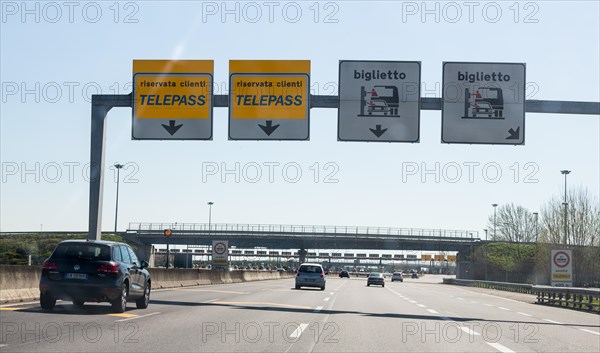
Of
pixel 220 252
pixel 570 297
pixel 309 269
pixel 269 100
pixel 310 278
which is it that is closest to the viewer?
pixel 269 100

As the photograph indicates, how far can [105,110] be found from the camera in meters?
27.4

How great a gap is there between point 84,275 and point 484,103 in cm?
1402

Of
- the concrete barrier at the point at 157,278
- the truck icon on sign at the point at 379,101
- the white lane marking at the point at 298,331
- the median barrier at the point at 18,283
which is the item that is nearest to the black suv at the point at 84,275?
the median barrier at the point at 18,283

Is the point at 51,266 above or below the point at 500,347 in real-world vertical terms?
above

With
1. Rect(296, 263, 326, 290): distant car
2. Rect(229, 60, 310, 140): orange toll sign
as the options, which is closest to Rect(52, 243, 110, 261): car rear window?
Rect(229, 60, 310, 140): orange toll sign

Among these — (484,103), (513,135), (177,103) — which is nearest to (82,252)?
(177,103)

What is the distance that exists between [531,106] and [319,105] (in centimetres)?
707

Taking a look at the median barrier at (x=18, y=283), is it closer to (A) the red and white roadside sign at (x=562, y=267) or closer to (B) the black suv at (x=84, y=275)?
(B) the black suv at (x=84, y=275)

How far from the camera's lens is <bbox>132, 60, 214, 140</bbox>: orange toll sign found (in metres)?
25.8

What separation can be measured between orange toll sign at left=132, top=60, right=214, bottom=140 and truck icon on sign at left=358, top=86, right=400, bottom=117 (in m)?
5.08

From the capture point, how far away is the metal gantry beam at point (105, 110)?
25.7 m

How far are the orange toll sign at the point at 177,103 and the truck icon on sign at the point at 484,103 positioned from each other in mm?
8500

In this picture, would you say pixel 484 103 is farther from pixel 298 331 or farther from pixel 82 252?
pixel 82 252

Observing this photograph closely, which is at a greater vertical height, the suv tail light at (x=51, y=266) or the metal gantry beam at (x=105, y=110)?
the metal gantry beam at (x=105, y=110)
